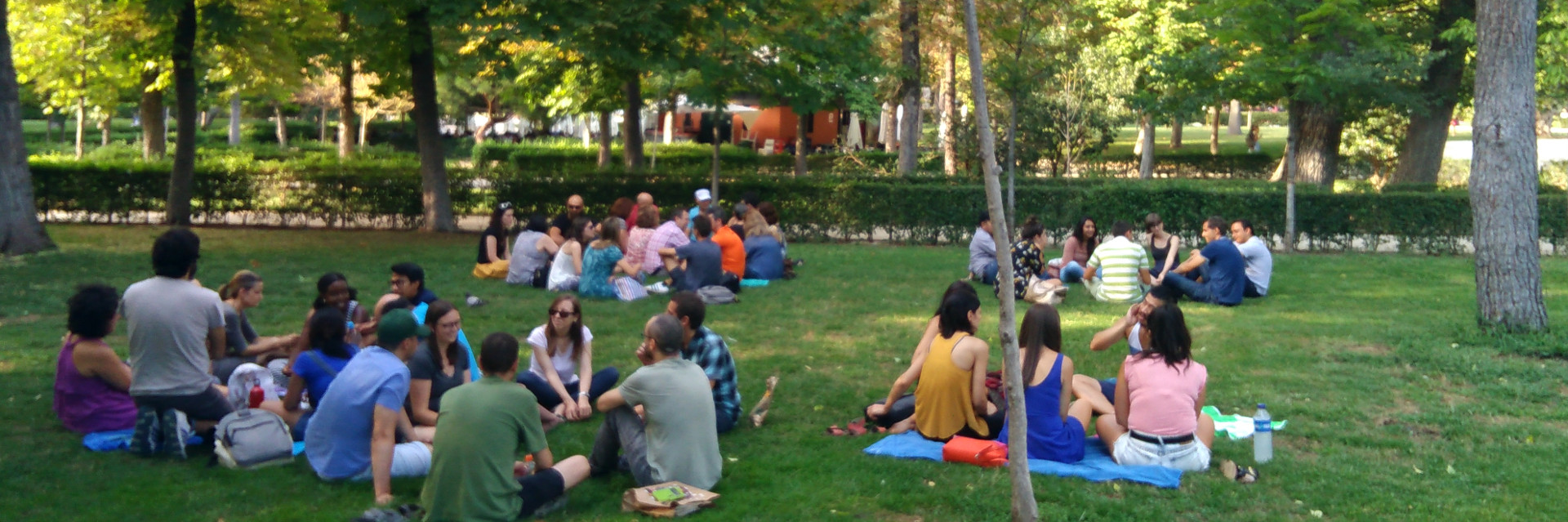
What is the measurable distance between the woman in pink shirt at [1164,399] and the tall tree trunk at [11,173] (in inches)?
578

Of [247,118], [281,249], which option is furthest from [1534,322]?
[247,118]

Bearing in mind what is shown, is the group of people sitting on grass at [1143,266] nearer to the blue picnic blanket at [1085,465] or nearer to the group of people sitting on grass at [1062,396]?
the group of people sitting on grass at [1062,396]

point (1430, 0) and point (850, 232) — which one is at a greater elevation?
point (1430, 0)

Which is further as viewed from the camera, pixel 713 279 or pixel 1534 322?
pixel 713 279

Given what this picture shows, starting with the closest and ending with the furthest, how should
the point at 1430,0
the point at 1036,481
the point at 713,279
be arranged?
the point at 1036,481 < the point at 713,279 < the point at 1430,0

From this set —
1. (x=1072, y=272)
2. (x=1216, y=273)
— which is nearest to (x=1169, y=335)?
(x=1216, y=273)

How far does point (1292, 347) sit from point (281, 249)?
1338cm

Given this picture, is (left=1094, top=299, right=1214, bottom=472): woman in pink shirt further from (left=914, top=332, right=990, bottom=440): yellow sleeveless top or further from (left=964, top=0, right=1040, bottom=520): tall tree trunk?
(left=964, top=0, right=1040, bottom=520): tall tree trunk

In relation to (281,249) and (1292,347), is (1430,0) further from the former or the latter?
(281,249)

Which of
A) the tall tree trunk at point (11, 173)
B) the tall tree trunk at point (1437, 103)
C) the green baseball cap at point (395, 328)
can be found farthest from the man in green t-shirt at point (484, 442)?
the tall tree trunk at point (1437, 103)

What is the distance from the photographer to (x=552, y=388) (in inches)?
290

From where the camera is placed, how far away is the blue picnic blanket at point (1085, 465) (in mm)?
6094

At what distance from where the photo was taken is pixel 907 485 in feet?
20.1

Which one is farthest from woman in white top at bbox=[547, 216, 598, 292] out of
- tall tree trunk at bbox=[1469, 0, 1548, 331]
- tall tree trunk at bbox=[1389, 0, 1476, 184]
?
tall tree trunk at bbox=[1389, 0, 1476, 184]
